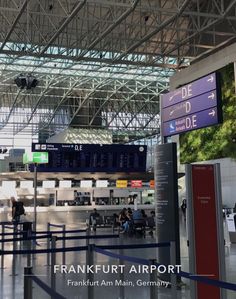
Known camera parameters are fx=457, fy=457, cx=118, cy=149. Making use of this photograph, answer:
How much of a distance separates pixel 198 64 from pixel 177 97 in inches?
947

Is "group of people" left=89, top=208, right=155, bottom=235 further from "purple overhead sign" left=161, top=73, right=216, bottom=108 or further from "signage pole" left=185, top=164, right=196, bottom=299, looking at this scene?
"signage pole" left=185, top=164, right=196, bottom=299

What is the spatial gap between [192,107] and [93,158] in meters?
23.5

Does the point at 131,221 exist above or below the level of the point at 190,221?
below

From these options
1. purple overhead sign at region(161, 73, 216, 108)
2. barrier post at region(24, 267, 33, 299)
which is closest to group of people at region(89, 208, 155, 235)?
purple overhead sign at region(161, 73, 216, 108)

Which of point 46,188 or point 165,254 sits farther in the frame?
point 46,188

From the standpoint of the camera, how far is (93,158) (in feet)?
103

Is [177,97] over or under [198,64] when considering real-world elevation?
under

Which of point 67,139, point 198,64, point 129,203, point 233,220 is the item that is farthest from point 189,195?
point 67,139

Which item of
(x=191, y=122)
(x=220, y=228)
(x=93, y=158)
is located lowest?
(x=220, y=228)

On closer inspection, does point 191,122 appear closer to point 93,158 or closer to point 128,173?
point 93,158

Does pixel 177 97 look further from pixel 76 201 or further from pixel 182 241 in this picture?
pixel 76 201

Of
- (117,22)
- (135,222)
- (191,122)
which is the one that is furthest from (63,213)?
(191,122)

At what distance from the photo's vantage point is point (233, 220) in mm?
14812

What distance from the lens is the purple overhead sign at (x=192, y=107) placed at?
306 inches
